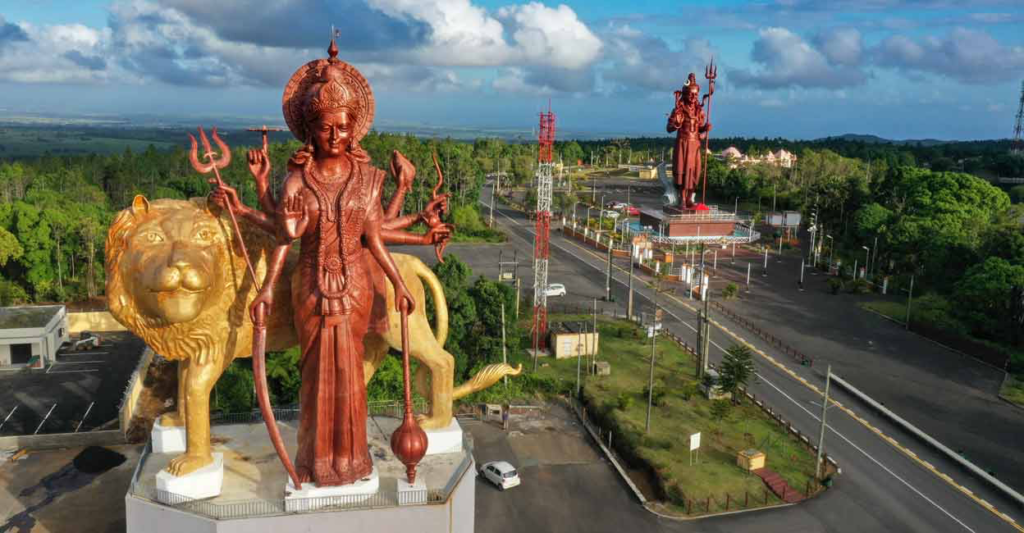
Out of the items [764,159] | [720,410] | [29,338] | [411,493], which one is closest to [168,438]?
[411,493]

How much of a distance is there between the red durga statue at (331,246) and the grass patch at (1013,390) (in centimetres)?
2754

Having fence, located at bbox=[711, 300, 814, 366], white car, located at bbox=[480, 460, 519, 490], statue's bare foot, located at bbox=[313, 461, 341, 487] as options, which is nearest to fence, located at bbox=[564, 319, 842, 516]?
white car, located at bbox=[480, 460, 519, 490]

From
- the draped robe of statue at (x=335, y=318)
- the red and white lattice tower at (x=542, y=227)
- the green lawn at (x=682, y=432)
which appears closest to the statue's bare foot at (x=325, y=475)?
the draped robe of statue at (x=335, y=318)

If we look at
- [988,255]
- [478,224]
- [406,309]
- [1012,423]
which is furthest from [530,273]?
[406,309]

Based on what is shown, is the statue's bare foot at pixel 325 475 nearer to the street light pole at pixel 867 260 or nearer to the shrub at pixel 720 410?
the shrub at pixel 720 410

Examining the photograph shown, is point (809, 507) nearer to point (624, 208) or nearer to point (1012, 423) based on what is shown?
point (1012, 423)

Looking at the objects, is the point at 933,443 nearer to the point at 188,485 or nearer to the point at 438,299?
the point at 438,299

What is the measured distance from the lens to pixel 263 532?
16.3 m

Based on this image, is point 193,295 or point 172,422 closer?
point 193,295

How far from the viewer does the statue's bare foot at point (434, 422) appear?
19328mm

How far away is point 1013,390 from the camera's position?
110 ft

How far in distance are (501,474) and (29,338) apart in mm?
22591

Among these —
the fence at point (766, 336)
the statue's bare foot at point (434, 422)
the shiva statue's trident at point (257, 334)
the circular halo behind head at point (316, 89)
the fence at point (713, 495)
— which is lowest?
the fence at point (713, 495)

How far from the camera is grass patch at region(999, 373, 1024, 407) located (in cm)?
3261
